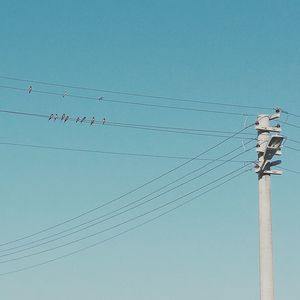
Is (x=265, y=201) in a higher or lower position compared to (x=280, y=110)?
lower

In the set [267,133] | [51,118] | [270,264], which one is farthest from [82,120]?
[270,264]

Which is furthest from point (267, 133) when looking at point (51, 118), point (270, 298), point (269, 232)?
point (51, 118)

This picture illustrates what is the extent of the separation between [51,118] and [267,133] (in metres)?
8.22

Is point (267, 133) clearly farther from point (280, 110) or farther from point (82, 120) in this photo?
point (82, 120)

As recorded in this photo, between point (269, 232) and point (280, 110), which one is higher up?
point (280, 110)

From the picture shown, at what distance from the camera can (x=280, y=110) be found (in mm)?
28469

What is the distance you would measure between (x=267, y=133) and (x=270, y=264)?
4.92 meters

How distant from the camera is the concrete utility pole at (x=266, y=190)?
26500 mm

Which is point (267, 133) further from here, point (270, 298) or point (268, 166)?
point (270, 298)

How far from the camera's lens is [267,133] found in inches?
1107

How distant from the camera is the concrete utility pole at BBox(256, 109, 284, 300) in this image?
26500 mm

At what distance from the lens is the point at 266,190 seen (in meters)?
27.3

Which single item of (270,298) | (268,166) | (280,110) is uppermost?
(280,110)

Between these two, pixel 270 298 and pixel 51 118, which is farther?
pixel 51 118
